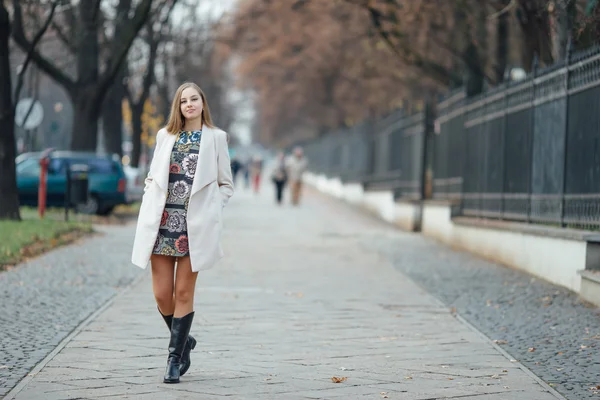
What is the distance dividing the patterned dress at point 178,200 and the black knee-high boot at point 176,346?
16.2 inches

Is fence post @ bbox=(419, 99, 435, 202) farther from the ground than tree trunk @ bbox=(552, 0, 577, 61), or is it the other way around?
tree trunk @ bbox=(552, 0, 577, 61)

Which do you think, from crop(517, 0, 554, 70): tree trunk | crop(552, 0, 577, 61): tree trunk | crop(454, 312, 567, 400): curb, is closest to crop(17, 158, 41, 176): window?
crop(517, 0, 554, 70): tree trunk

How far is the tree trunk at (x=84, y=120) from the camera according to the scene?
27.4 metres

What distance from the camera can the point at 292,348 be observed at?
8672 mm

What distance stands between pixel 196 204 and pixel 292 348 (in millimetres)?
1852

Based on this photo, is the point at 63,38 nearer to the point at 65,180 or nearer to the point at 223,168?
the point at 65,180

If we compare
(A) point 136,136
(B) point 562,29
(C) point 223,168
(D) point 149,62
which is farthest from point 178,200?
(A) point 136,136

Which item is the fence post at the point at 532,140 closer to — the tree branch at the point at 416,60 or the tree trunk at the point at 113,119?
the tree branch at the point at 416,60

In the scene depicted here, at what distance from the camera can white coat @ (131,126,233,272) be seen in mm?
7168

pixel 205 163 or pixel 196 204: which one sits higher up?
pixel 205 163

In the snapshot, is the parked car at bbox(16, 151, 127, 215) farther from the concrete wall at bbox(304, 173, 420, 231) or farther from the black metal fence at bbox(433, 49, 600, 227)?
the black metal fence at bbox(433, 49, 600, 227)

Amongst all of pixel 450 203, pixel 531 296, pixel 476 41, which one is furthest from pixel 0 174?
pixel 531 296

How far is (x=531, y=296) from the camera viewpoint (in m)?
12.1

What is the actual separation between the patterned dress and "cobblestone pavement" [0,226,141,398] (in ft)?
3.90
